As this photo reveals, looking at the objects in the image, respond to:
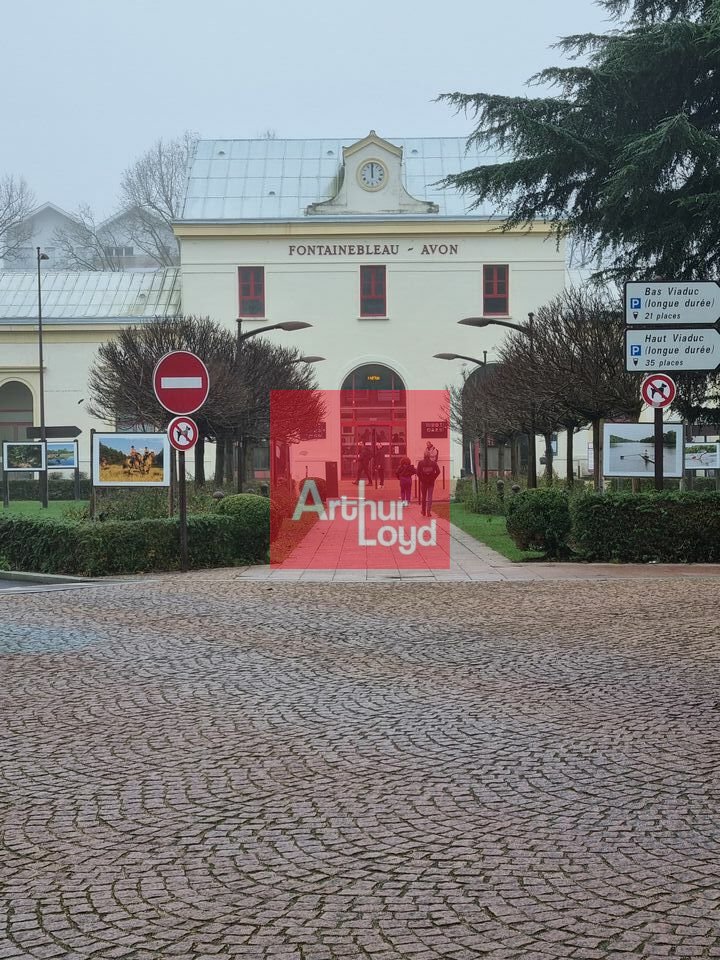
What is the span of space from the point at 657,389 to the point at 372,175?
36.1m

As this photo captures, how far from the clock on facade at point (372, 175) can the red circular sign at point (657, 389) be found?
117 feet

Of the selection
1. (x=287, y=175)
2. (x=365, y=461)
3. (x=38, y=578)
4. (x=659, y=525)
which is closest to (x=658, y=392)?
(x=659, y=525)

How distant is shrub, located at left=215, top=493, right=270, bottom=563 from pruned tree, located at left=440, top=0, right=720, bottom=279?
6913 millimetres

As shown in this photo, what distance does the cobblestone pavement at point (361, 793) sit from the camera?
378 centimetres

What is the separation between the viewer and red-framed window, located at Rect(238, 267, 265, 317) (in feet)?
170

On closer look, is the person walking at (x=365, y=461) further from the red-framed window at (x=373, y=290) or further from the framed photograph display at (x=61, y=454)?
Answer: the red-framed window at (x=373, y=290)

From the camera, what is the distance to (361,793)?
5324 mm

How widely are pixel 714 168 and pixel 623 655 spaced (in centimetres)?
1292

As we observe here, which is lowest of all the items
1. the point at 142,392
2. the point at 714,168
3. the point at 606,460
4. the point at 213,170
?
the point at 606,460

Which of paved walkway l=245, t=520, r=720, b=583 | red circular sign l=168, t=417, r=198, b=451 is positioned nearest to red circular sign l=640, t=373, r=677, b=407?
paved walkway l=245, t=520, r=720, b=583

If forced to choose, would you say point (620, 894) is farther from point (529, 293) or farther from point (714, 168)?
point (529, 293)

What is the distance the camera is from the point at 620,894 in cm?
402

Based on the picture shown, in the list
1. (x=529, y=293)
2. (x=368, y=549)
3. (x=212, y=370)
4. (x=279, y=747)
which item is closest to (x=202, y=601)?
(x=279, y=747)

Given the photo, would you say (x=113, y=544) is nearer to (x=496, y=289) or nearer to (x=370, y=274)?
(x=370, y=274)
